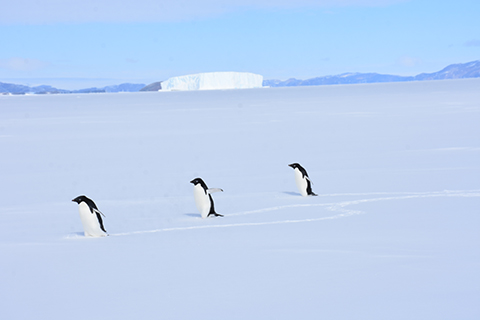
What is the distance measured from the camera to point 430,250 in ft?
16.3

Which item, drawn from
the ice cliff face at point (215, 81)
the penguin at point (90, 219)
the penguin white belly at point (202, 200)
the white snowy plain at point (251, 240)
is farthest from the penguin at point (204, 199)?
the ice cliff face at point (215, 81)

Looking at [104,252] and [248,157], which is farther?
[248,157]

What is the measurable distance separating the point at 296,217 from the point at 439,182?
2.91 meters

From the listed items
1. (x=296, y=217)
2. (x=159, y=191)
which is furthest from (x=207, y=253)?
(x=159, y=191)

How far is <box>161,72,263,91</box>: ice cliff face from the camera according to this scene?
153125 mm

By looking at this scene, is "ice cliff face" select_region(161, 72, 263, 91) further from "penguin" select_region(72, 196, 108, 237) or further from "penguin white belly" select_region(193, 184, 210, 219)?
"penguin" select_region(72, 196, 108, 237)

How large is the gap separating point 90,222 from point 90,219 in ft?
0.11

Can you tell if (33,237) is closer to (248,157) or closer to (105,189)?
(105,189)

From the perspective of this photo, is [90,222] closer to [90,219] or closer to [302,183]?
[90,219]

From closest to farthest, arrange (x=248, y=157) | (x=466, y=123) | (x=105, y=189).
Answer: (x=105, y=189) → (x=248, y=157) → (x=466, y=123)

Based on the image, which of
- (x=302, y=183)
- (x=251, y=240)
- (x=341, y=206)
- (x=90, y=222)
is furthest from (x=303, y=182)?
(x=90, y=222)

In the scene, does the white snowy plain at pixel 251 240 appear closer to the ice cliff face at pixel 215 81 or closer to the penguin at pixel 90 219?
the penguin at pixel 90 219

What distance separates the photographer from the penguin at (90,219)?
5.99 metres

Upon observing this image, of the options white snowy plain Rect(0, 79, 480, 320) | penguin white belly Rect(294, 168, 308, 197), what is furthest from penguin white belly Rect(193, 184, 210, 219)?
penguin white belly Rect(294, 168, 308, 197)
